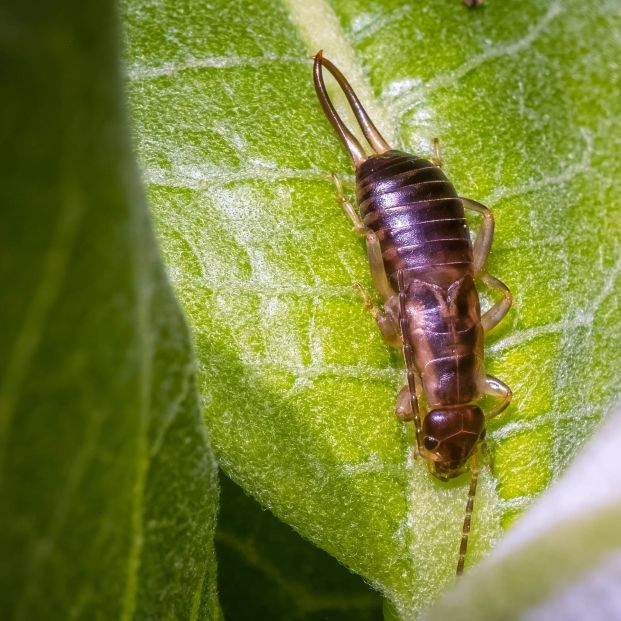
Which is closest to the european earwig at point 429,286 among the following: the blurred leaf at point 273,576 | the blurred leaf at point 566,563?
the blurred leaf at point 273,576

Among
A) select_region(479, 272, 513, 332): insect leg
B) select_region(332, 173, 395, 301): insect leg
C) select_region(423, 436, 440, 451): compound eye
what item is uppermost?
select_region(332, 173, 395, 301): insect leg

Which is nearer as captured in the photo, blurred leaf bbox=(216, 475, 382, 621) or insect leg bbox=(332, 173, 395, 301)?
insect leg bbox=(332, 173, 395, 301)

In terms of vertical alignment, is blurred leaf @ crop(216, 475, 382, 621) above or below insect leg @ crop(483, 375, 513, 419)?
below

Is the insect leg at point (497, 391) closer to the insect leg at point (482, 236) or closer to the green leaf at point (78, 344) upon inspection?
the insect leg at point (482, 236)

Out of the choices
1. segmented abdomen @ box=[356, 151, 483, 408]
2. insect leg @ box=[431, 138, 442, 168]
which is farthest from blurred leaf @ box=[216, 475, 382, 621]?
insect leg @ box=[431, 138, 442, 168]

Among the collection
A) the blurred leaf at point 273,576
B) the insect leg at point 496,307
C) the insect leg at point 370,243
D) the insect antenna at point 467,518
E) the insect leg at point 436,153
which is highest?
the insect leg at point 436,153

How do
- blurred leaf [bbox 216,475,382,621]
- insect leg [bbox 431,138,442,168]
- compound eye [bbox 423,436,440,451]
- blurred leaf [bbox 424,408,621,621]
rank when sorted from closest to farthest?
blurred leaf [bbox 424,408,621,621] → insect leg [bbox 431,138,442,168] → compound eye [bbox 423,436,440,451] → blurred leaf [bbox 216,475,382,621]

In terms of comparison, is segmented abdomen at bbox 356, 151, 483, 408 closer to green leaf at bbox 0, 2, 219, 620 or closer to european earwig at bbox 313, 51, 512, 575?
european earwig at bbox 313, 51, 512, 575

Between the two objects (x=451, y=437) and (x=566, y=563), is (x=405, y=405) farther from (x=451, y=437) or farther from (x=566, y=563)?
(x=566, y=563)
